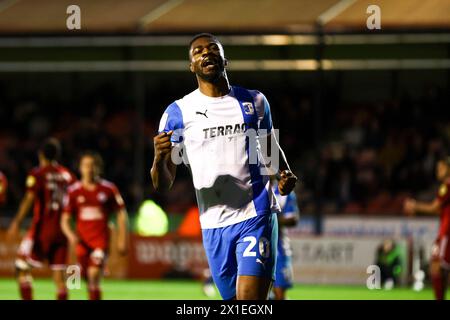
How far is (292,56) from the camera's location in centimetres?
2488

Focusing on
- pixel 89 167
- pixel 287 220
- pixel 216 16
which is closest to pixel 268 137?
pixel 287 220

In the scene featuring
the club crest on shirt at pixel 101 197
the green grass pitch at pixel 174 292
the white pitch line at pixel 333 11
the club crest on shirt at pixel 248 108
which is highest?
the white pitch line at pixel 333 11

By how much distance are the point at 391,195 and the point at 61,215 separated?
955cm

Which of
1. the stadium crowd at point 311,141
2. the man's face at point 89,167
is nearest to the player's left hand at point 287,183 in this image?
the man's face at point 89,167

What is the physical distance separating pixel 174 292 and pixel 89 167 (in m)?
4.09

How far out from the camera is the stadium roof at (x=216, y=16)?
18406 mm

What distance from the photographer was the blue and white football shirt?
6.95m

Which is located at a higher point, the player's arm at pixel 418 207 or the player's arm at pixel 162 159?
the player's arm at pixel 162 159

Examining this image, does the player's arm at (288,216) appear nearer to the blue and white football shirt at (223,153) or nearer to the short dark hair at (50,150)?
the short dark hair at (50,150)

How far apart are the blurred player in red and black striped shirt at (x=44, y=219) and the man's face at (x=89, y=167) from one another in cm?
49

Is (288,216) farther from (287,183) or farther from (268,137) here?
(287,183)

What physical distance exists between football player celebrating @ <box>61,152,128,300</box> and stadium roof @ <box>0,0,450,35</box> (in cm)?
725

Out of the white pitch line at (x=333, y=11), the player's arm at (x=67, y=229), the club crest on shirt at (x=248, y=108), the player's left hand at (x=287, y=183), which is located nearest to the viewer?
the player's left hand at (x=287, y=183)

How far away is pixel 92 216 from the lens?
12.5 metres
